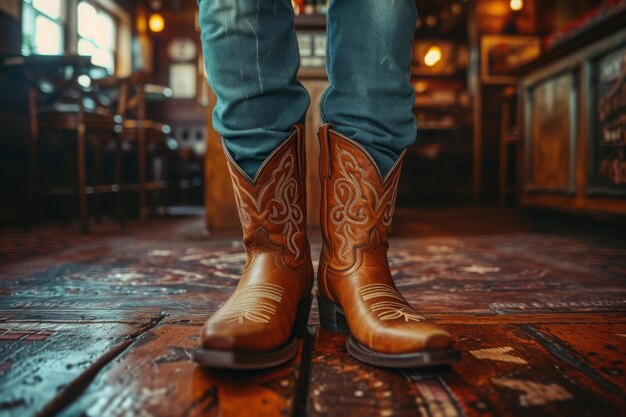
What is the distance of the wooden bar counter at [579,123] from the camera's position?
1.92 m

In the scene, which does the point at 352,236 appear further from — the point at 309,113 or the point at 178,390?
the point at 309,113

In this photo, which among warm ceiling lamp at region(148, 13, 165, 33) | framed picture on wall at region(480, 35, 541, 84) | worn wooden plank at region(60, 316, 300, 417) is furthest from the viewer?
warm ceiling lamp at region(148, 13, 165, 33)

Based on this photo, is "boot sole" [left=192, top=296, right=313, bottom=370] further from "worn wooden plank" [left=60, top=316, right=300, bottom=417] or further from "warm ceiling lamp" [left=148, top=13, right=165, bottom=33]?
"warm ceiling lamp" [left=148, top=13, right=165, bottom=33]

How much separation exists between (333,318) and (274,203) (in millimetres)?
209

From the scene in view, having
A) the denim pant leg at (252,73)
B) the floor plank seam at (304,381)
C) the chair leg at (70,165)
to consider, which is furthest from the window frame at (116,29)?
the floor plank seam at (304,381)

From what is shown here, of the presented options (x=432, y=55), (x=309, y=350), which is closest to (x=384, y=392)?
(x=309, y=350)

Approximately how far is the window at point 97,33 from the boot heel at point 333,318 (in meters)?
4.96

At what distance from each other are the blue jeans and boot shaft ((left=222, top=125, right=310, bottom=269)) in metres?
0.02


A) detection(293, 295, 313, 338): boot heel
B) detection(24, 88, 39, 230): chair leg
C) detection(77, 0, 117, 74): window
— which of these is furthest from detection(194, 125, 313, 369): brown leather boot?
detection(77, 0, 117, 74): window

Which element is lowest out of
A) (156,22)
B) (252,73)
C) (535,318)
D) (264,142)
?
(535,318)

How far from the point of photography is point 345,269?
70 centimetres

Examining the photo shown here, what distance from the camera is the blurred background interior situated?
2205 mm

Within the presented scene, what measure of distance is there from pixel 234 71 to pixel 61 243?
1779 mm

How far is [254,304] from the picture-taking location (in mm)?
610
